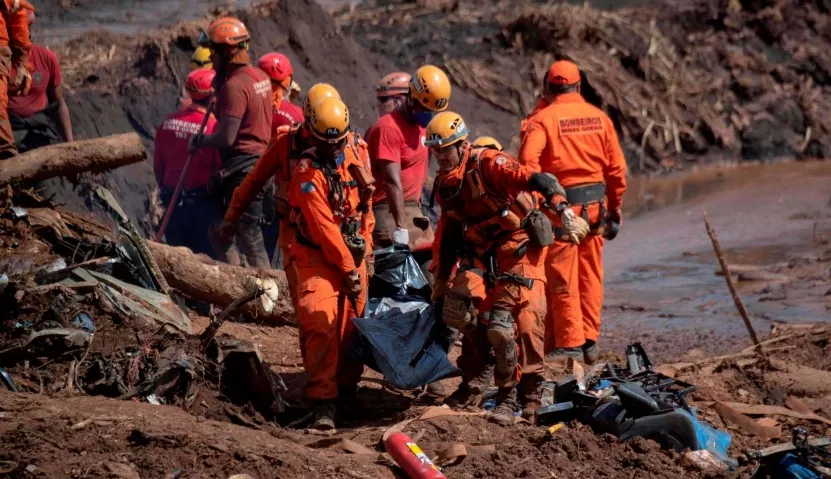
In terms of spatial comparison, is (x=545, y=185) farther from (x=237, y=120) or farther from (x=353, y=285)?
(x=237, y=120)

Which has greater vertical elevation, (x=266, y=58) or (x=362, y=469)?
(x=266, y=58)

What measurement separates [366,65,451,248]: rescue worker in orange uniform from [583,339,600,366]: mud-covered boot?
1.46 meters

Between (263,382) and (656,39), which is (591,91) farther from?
(263,382)

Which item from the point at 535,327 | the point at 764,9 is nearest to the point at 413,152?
the point at 535,327

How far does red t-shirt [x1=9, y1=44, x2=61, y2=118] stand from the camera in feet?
32.4

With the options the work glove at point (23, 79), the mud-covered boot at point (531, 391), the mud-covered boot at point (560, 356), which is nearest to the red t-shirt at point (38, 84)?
the work glove at point (23, 79)

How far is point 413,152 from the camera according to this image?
896cm

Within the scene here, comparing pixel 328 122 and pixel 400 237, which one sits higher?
pixel 328 122

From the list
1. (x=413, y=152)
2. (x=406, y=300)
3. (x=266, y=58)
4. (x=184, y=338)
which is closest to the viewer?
(x=184, y=338)

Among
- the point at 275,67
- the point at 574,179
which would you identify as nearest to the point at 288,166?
the point at 574,179

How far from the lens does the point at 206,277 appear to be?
9.02 meters

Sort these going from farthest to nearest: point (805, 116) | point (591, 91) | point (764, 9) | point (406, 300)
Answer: point (764, 9) → point (805, 116) → point (591, 91) → point (406, 300)

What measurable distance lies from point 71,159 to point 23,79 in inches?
48.4

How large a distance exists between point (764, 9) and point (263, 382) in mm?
15945
